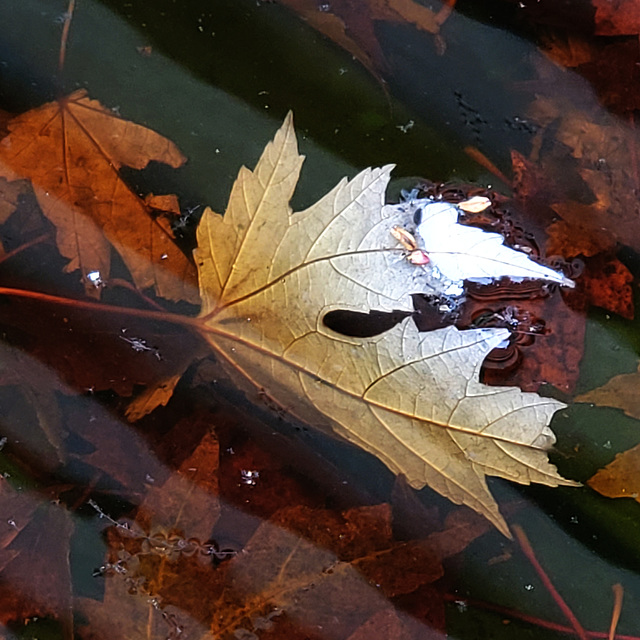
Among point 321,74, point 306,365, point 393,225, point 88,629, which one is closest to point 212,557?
point 88,629

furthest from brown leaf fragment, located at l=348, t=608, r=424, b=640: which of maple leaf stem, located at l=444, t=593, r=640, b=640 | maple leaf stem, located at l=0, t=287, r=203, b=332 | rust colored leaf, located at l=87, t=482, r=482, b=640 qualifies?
maple leaf stem, located at l=0, t=287, r=203, b=332

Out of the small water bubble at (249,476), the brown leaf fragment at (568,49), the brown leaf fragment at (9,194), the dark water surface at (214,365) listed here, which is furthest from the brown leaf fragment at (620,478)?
the brown leaf fragment at (9,194)

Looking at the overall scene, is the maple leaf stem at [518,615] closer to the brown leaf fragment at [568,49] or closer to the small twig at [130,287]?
the small twig at [130,287]

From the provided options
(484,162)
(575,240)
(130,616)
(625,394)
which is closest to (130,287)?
(130,616)

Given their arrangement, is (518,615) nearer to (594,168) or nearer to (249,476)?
(249,476)

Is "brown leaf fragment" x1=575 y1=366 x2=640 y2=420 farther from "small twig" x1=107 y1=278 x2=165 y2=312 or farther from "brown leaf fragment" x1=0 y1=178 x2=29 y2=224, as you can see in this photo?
"brown leaf fragment" x1=0 y1=178 x2=29 y2=224

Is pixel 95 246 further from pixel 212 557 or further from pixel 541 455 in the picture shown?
pixel 541 455
